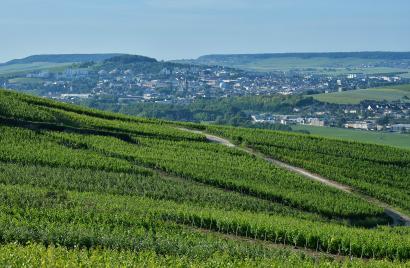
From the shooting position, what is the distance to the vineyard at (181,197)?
28906 mm

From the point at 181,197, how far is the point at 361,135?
79556 millimetres

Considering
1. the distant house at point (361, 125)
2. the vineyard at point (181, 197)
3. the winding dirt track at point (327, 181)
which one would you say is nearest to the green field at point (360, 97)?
the distant house at point (361, 125)

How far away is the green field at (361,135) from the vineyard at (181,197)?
120ft

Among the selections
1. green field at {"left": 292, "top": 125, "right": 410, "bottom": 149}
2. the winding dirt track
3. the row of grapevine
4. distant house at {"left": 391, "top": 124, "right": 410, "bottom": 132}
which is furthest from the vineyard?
distant house at {"left": 391, "top": 124, "right": 410, "bottom": 132}

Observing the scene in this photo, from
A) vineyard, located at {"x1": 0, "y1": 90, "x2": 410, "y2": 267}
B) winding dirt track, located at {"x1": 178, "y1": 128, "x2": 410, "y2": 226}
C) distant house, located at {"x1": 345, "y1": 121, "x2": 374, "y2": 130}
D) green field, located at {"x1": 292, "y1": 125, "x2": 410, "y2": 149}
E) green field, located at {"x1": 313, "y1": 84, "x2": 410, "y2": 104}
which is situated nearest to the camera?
vineyard, located at {"x1": 0, "y1": 90, "x2": 410, "y2": 267}

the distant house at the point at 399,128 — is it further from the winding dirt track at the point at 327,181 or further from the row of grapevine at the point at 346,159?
the winding dirt track at the point at 327,181

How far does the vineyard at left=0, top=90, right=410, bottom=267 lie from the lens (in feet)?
94.8

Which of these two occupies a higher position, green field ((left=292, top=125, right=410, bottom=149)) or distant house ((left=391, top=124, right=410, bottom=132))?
green field ((left=292, top=125, right=410, bottom=149))

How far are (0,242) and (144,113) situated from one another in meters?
125

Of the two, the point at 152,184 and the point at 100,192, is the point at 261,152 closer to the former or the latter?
the point at 152,184

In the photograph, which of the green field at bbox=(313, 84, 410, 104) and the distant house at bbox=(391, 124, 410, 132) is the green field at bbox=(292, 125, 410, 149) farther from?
the green field at bbox=(313, 84, 410, 104)

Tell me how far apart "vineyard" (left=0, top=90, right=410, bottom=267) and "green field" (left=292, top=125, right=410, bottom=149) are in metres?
36.6

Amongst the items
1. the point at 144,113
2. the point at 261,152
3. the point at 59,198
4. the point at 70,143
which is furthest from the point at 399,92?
the point at 59,198

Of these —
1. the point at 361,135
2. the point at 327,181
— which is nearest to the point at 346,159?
the point at 327,181
